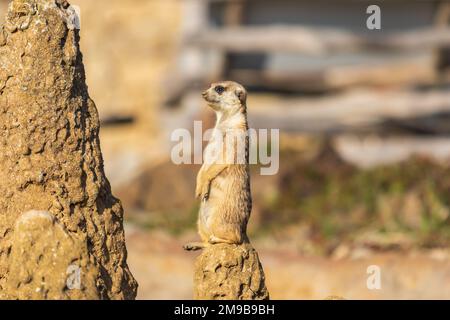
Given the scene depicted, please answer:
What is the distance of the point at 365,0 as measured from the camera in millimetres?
18953

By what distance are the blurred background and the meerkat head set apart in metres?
4.20

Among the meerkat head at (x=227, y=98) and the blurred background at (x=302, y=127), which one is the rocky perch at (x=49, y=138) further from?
the blurred background at (x=302, y=127)

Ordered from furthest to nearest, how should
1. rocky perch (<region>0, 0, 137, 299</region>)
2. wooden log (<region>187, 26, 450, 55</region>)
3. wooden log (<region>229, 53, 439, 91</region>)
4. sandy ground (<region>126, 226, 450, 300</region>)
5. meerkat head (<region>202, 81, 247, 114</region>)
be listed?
wooden log (<region>229, 53, 439, 91</region>), wooden log (<region>187, 26, 450, 55</region>), sandy ground (<region>126, 226, 450, 300</region>), meerkat head (<region>202, 81, 247, 114</region>), rocky perch (<region>0, 0, 137, 299</region>)

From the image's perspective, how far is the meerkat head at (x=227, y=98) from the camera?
6590 millimetres

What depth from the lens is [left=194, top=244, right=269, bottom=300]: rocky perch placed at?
636 centimetres

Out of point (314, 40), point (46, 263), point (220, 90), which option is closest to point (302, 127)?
point (314, 40)

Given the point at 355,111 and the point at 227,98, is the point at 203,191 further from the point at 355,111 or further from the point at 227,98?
the point at 355,111

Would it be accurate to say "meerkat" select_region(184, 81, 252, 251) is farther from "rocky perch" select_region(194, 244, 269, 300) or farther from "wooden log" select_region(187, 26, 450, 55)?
"wooden log" select_region(187, 26, 450, 55)

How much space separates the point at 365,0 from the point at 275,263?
868 cm

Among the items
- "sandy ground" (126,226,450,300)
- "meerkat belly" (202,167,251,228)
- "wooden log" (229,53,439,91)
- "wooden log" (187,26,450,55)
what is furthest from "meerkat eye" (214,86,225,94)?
"wooden log" (229,53,439,91)

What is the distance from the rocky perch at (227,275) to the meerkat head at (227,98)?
2.69ft

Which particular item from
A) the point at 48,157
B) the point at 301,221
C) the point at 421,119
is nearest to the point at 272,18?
the point at 421,119

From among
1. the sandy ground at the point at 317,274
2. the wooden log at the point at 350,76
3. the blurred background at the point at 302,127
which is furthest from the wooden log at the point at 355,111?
the sandy ground at the point at 317,274
